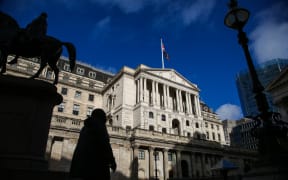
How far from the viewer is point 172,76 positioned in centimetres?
5166

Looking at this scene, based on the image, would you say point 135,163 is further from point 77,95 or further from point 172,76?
point 172,76

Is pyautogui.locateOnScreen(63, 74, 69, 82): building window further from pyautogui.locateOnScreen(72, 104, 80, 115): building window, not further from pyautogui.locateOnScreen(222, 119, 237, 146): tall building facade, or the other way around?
pyautogui.locateOnScreen(222, 119, 237, 146): tall building facade

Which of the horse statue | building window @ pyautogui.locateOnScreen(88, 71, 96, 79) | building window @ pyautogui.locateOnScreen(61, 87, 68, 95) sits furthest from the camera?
building window @ pyautogui.locateOnScreen(88, 71, 96, 79)

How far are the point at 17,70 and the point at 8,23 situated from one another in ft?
134

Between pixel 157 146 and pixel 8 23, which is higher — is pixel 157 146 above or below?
below

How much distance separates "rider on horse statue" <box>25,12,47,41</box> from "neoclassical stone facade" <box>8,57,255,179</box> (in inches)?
757

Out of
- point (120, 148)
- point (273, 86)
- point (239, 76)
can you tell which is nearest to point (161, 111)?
point (120, 148)

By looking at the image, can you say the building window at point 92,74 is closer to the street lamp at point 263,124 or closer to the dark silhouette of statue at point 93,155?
the street lamp at point 263,124

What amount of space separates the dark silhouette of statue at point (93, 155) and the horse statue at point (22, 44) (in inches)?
197

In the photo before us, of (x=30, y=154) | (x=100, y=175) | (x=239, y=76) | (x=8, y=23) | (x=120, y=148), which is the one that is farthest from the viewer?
(x=239, y=76)

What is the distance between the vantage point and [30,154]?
663 cm

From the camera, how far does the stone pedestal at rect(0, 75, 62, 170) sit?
6.44 m

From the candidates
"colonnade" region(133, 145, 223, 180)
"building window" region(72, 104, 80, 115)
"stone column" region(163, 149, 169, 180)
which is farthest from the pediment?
"stone column" region(163, 149, 169, 180)

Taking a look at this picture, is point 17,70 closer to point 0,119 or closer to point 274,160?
point 0,119
